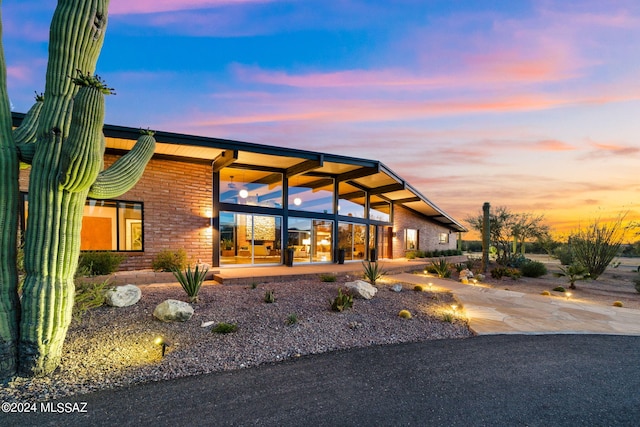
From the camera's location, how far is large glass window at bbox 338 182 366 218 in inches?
616

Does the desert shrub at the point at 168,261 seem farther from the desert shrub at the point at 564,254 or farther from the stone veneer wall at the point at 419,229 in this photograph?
the desert shrub at the point at 564,254

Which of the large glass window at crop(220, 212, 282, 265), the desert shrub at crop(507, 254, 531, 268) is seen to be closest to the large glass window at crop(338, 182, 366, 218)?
the large glass window at crop(220, 212, 282, 265)

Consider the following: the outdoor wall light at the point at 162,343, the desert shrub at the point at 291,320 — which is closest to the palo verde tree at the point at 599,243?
the desert shrub at the point at 291,320

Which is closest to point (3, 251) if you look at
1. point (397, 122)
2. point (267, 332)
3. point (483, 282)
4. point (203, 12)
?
point (267, 332)

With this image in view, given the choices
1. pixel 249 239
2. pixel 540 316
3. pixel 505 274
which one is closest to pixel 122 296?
pixel 249 239

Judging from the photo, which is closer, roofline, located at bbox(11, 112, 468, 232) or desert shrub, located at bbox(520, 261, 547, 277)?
roofline, located at bbox(11, 112, 468, 232)

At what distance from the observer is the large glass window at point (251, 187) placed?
11.7 metres

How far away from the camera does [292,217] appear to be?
43.6 ft

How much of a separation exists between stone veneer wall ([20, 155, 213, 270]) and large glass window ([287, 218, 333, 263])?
3660 millimetres

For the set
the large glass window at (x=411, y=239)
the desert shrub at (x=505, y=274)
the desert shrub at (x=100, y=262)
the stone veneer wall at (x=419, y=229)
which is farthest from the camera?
the large glass window at (x=411, y=239)

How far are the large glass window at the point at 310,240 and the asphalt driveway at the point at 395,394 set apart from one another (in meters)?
9.08

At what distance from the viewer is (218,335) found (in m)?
4.71

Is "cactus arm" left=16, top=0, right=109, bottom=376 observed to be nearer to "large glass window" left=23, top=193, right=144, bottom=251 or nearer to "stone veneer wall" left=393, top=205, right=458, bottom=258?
"large glass window" left=23, top=193, right=144, bottom=251

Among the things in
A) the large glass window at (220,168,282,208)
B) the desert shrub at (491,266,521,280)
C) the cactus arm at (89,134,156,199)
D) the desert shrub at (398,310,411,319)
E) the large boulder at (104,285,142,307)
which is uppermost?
the large glass window at (220,168,282,208)
